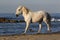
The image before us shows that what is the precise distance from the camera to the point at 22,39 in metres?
15.4

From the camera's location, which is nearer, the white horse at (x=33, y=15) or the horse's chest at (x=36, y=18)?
the white horse at (x=33, y=15)

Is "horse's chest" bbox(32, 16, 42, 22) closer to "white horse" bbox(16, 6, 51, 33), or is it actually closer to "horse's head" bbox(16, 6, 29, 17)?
"white horse" bbox(16, 6, 51, 33)

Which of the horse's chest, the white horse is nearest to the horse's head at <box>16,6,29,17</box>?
the white horse

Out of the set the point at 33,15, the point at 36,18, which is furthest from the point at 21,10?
the point at 36,18

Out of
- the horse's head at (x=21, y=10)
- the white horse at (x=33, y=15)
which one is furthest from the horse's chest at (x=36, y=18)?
the horse's head at (x=21, y=10)

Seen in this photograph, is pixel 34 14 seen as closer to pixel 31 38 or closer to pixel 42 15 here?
pixel 42 15

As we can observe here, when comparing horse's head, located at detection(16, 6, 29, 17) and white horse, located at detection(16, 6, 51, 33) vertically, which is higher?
horse's head, located at detection(16, 6, 29, 17)

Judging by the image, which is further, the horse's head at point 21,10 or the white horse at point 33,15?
the horse's head at point 21,10

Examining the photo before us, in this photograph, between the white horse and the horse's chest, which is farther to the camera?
the horse's chest

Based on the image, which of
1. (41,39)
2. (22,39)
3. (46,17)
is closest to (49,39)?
(41,39)

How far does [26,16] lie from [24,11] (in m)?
0.42

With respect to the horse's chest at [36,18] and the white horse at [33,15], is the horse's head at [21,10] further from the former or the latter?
the horse's chest at [36,18]

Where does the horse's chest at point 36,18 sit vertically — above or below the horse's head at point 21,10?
below

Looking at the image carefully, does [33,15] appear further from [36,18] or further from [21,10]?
[21,10]
